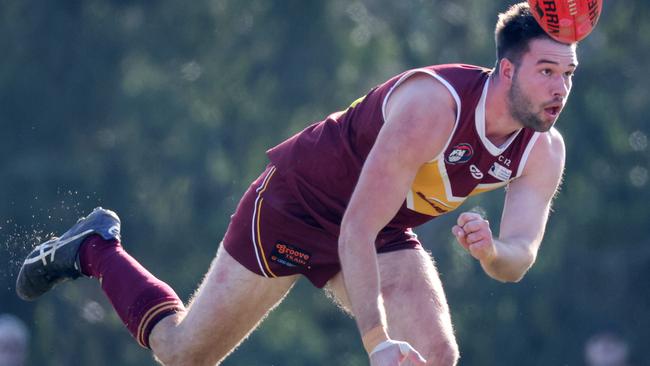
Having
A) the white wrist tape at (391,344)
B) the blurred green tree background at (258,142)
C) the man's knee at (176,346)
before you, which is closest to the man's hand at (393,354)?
the white wrist tape at (391,344)

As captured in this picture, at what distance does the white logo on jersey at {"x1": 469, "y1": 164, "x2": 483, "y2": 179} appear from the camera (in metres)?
4.40

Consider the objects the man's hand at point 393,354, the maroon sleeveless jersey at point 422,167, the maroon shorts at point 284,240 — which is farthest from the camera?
the maroon shorts at point 284,240

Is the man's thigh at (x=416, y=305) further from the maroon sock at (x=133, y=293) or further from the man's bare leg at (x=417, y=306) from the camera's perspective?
the maroon sock at (x=133, y=293)

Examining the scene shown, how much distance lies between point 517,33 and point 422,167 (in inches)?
22.6

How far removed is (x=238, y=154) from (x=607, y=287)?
11.6ft

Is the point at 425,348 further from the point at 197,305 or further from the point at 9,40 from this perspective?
the point at 9,40

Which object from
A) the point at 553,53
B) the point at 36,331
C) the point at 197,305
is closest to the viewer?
the point at 553,53

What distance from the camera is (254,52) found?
38.2 ft

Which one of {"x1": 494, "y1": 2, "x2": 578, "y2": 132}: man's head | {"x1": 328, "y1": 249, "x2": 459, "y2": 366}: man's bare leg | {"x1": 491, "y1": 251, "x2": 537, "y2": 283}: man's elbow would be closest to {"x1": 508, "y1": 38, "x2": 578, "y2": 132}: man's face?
{"x1": 494, "y1": 2, "x2": 578, "y2": 132}: man's head

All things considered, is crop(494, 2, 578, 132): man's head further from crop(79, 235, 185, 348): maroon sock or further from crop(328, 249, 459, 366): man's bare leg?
crop(79, 235, 185, 348): maroon sock

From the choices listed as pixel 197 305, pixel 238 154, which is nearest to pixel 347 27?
pixel 238 154

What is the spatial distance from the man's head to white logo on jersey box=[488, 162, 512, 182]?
0.66 ft

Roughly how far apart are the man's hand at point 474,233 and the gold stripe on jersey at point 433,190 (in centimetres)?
47

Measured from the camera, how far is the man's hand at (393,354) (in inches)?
147
